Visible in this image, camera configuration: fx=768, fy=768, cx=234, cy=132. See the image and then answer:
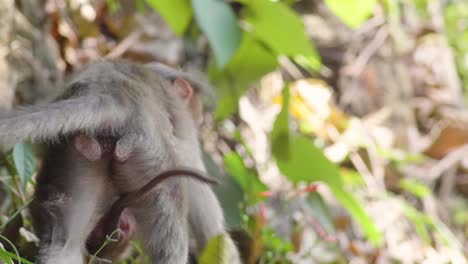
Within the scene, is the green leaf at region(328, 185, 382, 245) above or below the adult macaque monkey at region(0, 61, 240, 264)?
below

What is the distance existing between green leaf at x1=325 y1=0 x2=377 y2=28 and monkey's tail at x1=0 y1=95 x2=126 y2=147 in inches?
51.5

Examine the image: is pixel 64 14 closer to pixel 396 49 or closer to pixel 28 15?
pixel 28 15

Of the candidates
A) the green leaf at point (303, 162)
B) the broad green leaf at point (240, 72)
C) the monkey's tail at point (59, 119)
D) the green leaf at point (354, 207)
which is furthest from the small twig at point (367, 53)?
the monkey's tail at point (59, 119)

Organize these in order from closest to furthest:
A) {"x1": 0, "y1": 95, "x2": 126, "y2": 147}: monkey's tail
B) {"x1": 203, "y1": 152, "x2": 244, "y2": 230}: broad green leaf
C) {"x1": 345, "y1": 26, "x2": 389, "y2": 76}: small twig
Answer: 1. {"x1": 0, "y1": 95, "x2": 126, "y2": 147}: monkey's tail
2. {"x1": 203, "y1": 152, "x2": 244, "y2": 230}: broad green leaf
3. {"x1": 345, "y1": 26, "x2": 389, "y2": 76}: small twig

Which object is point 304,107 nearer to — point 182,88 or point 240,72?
point 240,72

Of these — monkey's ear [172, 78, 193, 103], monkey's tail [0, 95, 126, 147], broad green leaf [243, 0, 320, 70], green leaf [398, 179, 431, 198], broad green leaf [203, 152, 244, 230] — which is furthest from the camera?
green leaf [398, 179, 431, 198]

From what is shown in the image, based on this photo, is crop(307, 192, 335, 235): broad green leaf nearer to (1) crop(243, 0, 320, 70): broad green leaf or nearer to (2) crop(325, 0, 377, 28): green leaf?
(1) crop(243, 0, 320, 70): broad green leaf

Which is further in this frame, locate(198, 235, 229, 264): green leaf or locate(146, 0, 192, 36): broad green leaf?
locate(146, 0, 192, 36): broad green leaf

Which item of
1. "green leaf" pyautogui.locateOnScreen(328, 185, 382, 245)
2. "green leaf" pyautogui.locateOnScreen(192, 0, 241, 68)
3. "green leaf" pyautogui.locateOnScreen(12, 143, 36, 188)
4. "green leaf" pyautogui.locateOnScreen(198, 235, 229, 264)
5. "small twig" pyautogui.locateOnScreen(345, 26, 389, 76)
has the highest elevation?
"green leaf" pyautogui.locateOnScreen(12, 143, 36, 188)

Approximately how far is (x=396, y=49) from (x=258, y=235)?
3132 millimetres

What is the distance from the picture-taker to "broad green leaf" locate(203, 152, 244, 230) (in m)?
3.35

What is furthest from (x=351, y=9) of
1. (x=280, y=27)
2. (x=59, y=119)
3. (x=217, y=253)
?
(x=59, y=119)

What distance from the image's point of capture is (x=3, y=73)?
3.35 metres

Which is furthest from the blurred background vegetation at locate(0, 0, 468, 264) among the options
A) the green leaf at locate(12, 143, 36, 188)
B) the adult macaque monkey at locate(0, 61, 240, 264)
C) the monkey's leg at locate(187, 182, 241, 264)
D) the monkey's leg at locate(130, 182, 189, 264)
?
the monkey's leg at locate(130, 182, 189, 264)
